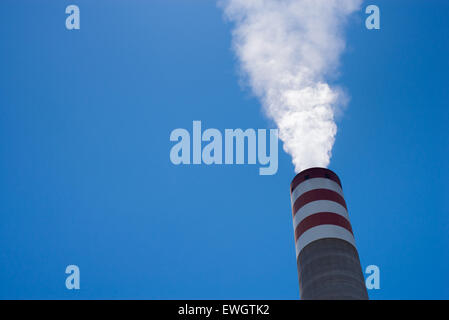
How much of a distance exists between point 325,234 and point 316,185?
2.71 metres

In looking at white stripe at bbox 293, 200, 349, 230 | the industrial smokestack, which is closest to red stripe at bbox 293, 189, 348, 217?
the industrial smokestack

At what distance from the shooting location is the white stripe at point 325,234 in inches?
621

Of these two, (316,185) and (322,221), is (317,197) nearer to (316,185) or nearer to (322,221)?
(316,185)

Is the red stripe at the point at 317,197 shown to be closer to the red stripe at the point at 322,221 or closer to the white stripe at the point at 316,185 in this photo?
the white stripe at the point at 316,185

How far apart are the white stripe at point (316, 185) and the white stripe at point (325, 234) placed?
2202mm

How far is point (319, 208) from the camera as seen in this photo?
1686cm

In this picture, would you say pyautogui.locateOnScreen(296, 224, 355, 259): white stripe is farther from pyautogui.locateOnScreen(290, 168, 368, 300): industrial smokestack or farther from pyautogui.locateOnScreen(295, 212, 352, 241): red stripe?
pyautogui.locateOnScreen(295, 212, 352, 241): red stripe

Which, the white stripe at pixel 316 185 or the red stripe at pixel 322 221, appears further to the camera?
the white stripe at pixel 316 185

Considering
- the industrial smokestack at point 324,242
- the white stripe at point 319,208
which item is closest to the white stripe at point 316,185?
the industrial smokestack at point 324,242

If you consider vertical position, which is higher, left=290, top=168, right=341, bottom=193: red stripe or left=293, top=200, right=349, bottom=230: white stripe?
left=290, top=168, right=341, bottom=193: red stripe

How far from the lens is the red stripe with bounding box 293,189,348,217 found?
56.9 ft

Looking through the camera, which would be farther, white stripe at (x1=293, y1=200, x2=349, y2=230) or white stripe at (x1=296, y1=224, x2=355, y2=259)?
white stripe at (x1=293, y1=200, x2=349, y2=230)
